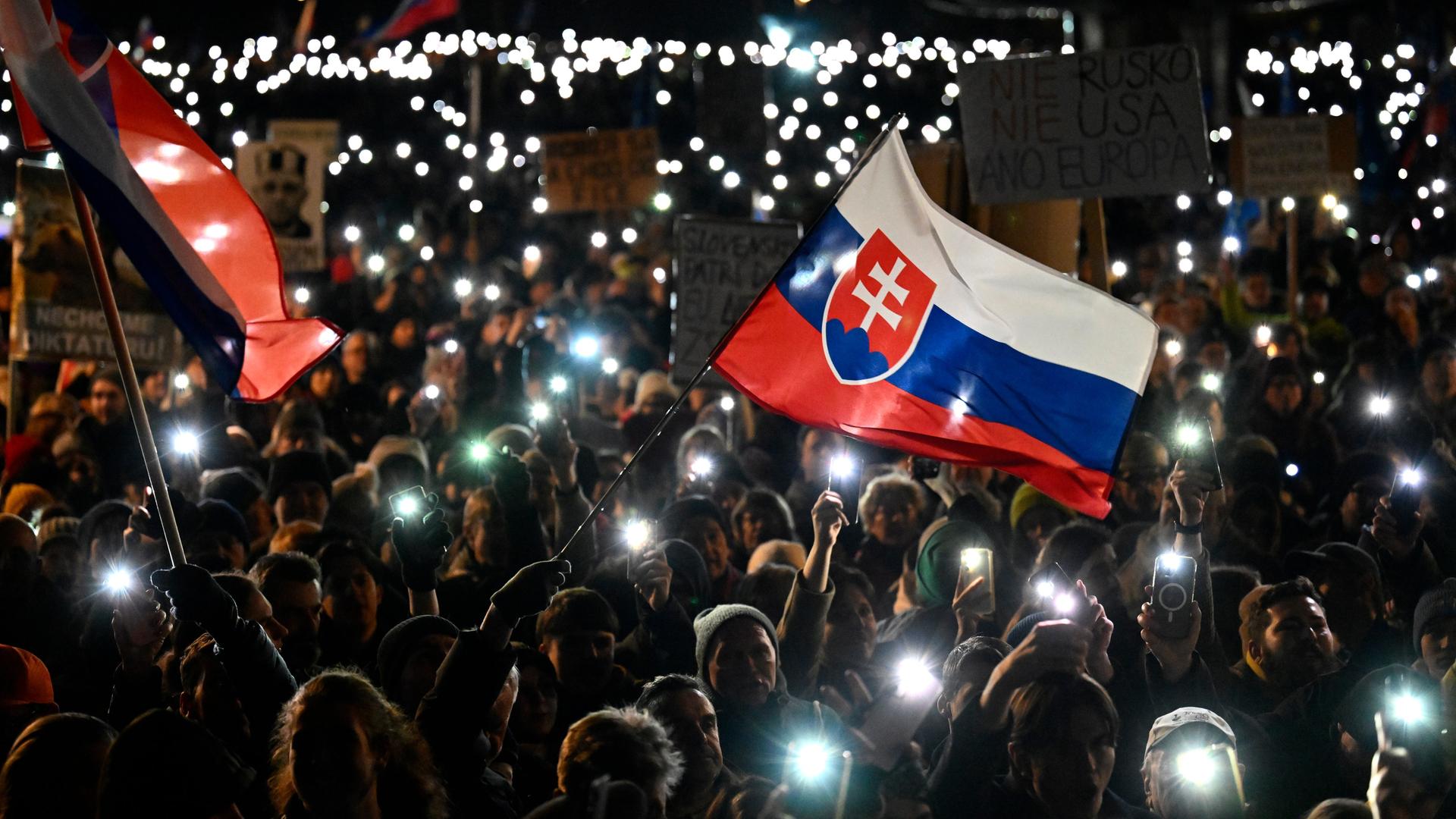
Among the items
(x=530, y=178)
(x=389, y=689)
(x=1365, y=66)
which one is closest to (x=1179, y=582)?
(x=389, y=689)

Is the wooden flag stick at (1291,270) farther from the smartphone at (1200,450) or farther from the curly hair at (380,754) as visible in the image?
the curly hair at (380,754)

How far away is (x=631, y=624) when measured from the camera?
6.12 metres

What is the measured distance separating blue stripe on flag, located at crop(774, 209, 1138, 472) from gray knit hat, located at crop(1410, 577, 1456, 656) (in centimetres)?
127

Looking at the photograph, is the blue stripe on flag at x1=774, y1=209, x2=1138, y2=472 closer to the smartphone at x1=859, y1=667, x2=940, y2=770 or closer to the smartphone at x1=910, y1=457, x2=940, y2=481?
the smartphone at x1=859, y1=667, x2=940, y2=770

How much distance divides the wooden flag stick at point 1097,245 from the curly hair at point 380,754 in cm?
517

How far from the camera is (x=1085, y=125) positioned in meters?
8.26

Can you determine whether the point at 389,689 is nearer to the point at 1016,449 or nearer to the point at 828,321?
the point at 828,321

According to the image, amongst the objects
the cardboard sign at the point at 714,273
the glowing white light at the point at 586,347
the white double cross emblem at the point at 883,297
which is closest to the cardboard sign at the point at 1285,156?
the glowing white light at the point at 586,347

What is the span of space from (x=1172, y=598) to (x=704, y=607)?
2.11m

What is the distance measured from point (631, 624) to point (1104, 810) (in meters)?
2.28

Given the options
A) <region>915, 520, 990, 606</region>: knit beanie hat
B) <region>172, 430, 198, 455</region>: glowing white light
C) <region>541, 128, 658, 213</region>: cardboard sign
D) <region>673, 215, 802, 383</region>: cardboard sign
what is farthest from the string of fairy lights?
<region>915, 520, 990, 606</region>: knit beanie hat

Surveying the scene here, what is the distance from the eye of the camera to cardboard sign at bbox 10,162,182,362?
8.69 m

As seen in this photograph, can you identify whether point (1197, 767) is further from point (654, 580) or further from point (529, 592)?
point (654, 580)

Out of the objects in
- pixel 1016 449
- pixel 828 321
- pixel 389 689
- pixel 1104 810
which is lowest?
pixel 1104 810
